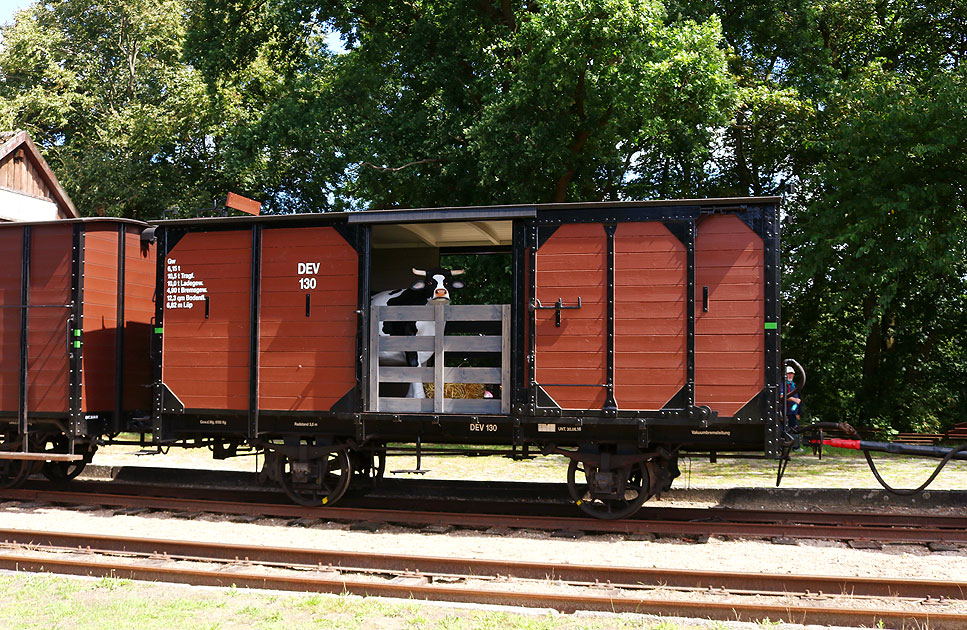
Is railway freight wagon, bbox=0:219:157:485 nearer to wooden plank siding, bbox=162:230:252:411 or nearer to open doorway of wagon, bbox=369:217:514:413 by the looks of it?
wooden plank siding, bbox=162:230:252:411

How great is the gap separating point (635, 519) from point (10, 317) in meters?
8.20

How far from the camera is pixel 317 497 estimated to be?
31.0 feet

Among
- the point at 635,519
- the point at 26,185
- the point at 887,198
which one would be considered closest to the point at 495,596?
the point at 635,519

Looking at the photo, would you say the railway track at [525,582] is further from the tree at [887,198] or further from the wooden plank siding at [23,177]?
the wooden plank siding at [23,177]

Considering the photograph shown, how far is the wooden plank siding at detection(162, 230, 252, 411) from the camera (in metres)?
9.19

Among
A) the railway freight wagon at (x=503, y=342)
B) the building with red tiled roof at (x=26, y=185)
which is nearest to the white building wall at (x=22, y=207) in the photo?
the building with red tiled roof at (x=26, y=185)

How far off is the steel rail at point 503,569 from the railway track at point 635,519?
1.64 metres

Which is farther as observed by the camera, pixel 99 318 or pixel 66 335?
pixel 99 318

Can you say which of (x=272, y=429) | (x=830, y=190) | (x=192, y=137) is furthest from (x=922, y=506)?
(x=192, y=137)

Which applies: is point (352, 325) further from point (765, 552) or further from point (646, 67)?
point (646, 67)

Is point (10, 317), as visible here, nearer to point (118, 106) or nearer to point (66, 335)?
point (66, 335)

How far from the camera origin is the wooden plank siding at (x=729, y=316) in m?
7.92

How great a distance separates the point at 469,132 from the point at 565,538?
10.7 metres

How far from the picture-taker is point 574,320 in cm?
829
